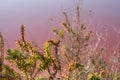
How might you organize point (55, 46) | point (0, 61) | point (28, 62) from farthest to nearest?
point (55, 46) < point (28, 62) < point (0, 61)

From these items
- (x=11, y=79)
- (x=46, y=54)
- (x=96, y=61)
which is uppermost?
(x=96, y=61)

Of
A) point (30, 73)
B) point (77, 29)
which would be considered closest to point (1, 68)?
point (30, 73)

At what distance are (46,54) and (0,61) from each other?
0.33 m

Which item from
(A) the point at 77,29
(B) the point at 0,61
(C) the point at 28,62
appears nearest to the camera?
(B) the point at 0,61

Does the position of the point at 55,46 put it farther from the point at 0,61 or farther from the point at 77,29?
the point at 77,29

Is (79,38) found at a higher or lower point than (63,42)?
lower

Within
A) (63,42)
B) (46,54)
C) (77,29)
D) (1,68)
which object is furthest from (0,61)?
(63,42)

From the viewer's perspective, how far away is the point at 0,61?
1.93 m

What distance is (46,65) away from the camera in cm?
212

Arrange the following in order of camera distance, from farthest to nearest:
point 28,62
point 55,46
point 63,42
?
point 63,42 < point 55,46 < point 28,62

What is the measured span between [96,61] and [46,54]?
2.78m

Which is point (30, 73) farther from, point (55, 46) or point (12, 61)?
point (55, 46)

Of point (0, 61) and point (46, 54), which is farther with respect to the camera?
point (46, 54)

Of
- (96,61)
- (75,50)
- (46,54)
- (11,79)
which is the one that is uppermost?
(96,61)
